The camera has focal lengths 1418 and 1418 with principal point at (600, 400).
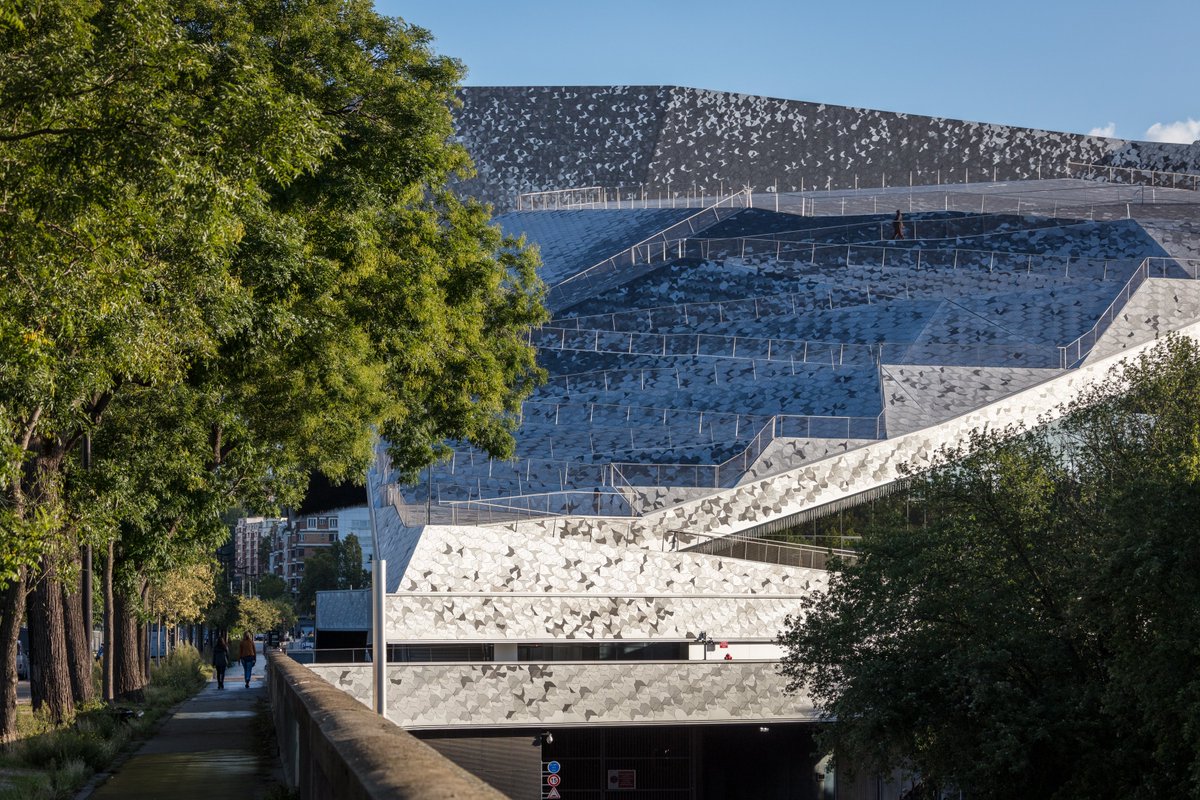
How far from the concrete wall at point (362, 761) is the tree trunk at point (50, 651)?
1091 centimetres

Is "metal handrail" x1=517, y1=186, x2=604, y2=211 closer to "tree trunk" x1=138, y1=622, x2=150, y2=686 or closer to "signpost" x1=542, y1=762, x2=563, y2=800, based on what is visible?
"tree trunk" x1=138, y1=622, x2=150, y2=686

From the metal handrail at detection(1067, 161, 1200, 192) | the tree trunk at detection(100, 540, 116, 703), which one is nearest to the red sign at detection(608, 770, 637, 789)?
the tree trunk at detection(100, 540, 116, 703)

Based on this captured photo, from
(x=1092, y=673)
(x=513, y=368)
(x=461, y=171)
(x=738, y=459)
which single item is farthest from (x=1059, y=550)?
(x=738, y=459)

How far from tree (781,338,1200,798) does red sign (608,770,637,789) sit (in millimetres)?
11674

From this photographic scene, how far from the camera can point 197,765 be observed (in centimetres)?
1741

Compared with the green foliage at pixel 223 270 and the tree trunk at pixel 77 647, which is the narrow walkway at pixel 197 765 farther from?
the green foliage at pixel 223 270

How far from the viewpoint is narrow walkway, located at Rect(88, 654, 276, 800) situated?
14516 millimetres

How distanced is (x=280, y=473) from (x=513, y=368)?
204 inches

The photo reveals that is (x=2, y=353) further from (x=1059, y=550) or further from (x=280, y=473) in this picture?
(x=1059, y=550)

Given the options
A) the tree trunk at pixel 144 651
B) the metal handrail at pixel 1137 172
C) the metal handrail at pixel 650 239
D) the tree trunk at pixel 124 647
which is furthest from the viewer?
the metal handrail at pixel 1137 172

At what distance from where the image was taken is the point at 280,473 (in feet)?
84.1

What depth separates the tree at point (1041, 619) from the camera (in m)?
20.6

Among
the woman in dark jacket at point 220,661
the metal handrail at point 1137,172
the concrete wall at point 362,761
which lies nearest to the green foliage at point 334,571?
the metal handrail at point 1137,172

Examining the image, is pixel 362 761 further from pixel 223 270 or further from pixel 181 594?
pixel 181 594
